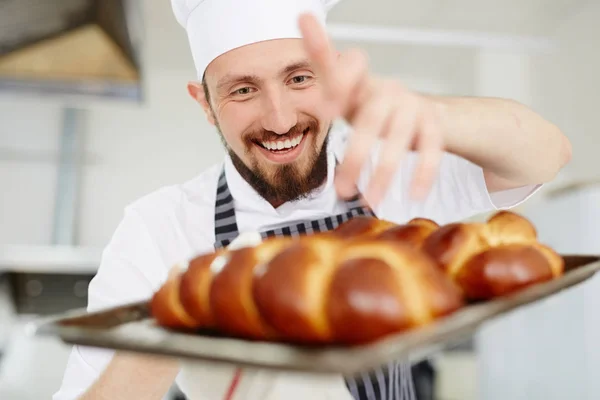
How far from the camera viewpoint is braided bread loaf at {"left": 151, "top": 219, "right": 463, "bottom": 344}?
343mm

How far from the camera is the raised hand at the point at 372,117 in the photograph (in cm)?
42

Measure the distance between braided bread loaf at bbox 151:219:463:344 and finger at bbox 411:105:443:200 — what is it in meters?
0.05

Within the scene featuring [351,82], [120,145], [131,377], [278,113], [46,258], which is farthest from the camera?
[120,145]

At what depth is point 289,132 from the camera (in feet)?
3.18

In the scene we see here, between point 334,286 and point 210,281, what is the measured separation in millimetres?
127

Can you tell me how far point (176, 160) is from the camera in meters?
2.95

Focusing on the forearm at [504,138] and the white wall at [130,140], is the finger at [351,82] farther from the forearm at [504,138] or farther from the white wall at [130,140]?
the white wall at [130,140]

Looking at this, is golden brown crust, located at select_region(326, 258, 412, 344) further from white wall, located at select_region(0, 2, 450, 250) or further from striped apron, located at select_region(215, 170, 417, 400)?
white wall, located at select_region(0, 2, 450, 250)

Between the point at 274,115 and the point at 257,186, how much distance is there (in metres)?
0.15

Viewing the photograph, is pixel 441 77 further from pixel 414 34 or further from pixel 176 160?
pixel 176 160

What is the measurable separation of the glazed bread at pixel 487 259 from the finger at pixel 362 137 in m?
0.10

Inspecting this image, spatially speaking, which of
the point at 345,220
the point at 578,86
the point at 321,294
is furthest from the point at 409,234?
the point at 578,86

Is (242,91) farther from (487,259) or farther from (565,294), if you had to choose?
(565,294)

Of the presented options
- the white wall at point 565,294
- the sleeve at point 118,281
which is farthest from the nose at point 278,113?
the white wall at point 565,294
